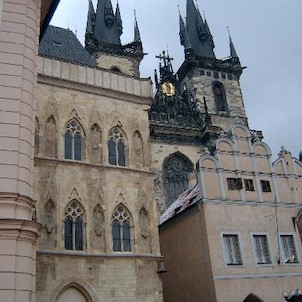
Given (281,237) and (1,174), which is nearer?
(1,174)

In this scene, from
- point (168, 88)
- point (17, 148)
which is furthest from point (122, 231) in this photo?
point (168, 88)

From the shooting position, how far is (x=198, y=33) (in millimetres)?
47031

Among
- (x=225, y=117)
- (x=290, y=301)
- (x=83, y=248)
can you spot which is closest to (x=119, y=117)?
(x=83, y=248)

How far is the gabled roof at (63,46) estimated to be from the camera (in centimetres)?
2088

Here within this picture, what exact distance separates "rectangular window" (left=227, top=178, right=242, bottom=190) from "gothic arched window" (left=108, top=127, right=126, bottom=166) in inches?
169

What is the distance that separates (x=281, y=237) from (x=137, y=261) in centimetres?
614

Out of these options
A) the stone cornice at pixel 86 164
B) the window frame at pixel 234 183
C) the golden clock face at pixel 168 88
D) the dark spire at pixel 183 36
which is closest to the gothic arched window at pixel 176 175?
the golden clock face at pixel 168 88

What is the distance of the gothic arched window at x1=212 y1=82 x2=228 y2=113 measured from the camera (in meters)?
41.3

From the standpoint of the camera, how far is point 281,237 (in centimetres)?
1758

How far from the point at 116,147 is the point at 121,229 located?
314cm

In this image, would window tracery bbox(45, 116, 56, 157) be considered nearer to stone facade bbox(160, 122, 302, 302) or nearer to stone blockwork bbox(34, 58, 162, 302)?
stone blockwork bbox(34, 58, 162, 302)

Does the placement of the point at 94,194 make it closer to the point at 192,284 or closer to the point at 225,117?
the point at 192,284

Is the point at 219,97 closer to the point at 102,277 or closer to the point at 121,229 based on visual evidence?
the point at 121,229

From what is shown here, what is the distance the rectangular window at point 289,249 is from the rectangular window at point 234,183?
2.60 m
